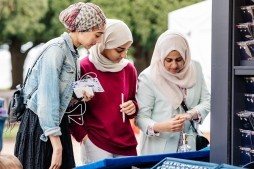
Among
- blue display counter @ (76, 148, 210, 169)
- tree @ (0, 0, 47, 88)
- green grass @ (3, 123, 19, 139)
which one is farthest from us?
tree @ (0, 0, 47, 88)

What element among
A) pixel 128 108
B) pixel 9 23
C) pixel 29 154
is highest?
pixel 9 23

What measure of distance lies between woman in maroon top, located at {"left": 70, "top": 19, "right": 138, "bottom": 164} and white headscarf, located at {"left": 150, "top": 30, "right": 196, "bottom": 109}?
17 cm

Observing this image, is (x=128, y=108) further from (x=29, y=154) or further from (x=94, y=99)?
(x=29, y=154)

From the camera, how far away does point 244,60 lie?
2070 millimetres

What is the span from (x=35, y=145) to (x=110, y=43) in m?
0.65

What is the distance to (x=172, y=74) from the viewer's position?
302 centimetres

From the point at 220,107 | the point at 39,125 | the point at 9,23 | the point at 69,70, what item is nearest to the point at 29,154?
the point at 39,125

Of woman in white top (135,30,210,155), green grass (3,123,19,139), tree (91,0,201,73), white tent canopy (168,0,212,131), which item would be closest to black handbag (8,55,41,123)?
green grass (3,123,19,139)

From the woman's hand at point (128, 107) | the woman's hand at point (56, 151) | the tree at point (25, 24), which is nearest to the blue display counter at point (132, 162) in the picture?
the woman's hand at point (56, 151)

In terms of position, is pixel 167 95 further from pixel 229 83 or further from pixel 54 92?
pixel 229 83

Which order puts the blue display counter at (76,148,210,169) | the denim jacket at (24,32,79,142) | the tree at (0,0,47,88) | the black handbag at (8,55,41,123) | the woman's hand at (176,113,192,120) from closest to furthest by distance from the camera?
the blue display counter at (76,148,210,169)
the denim jacket at (24,32,79,142)
the black handbag at (8,55,41,123)
the woman's hand at (176,113,192,120)
the tree at (0,0,47,88)

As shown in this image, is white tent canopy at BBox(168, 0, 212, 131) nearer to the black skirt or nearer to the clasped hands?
the clasped hands

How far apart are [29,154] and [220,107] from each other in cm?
104

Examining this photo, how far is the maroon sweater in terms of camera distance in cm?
295
